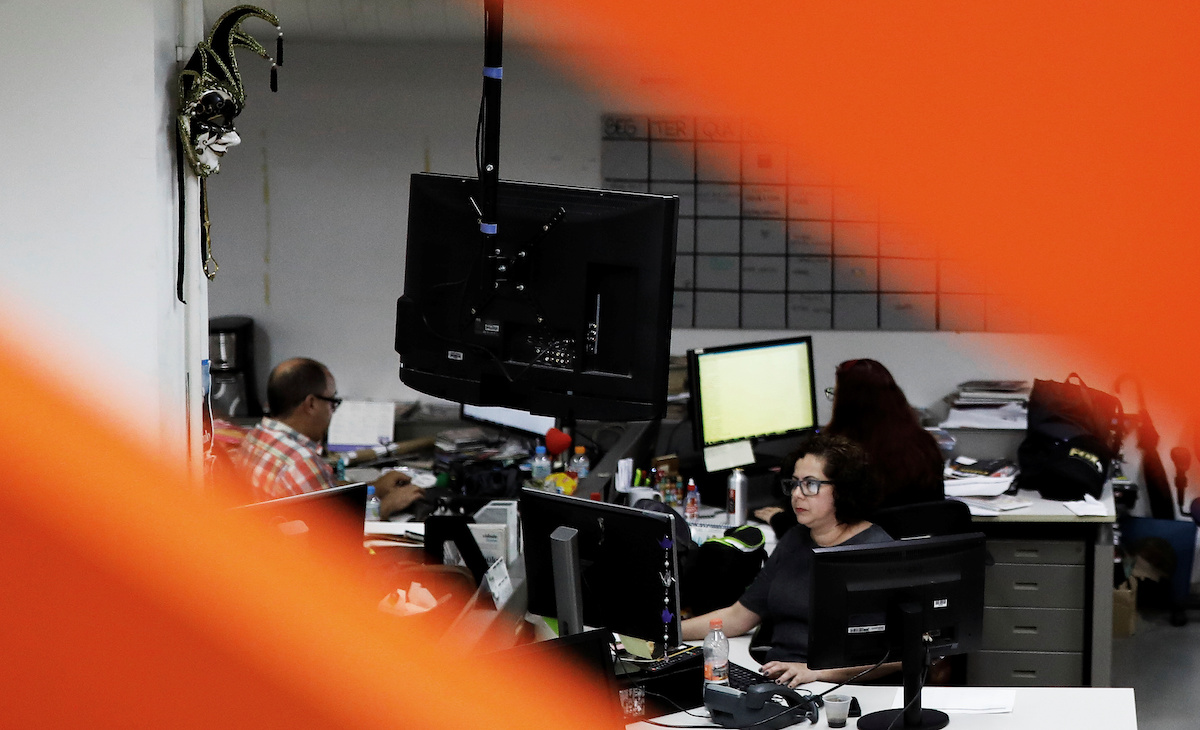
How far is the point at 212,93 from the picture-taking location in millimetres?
2311

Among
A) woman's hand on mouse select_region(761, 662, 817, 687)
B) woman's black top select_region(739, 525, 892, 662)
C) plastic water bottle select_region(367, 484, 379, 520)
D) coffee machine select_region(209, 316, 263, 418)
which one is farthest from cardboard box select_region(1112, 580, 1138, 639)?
coffee machine select_region(209, 316, 263, 418)

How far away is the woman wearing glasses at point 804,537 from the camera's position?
327 centimetres

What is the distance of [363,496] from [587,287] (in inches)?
31.8

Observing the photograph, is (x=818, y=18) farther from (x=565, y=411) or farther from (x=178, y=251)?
(x=178, y=251)

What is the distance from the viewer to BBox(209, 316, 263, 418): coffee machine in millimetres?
5027

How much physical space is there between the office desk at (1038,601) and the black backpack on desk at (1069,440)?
15 cm

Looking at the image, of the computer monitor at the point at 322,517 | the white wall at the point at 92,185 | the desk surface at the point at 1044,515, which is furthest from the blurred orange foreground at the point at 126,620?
Result: the desk surface at the point at 1044,515

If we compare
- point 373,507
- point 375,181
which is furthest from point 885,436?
point 375,181

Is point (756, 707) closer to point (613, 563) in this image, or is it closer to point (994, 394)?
point (613, 563)

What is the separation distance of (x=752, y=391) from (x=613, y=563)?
5.22 ft

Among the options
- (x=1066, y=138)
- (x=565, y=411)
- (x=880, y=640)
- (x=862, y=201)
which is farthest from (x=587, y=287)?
(x=1066, y=138)

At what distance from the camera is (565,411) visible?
109 inches

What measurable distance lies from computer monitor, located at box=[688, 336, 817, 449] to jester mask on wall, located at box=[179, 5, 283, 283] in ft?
6.98

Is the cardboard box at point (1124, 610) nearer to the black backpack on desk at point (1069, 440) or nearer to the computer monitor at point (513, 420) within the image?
the black backpack on desk at point (1069, 440)
